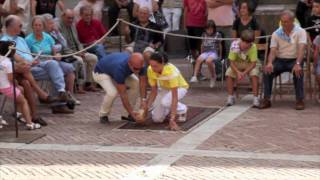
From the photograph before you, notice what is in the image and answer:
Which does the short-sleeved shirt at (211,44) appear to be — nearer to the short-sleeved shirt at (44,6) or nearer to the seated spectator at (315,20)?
the seated spectator at (315,20)

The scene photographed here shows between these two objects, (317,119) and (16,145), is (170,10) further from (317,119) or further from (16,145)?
(16,145)

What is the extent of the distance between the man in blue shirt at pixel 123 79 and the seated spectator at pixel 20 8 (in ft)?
10.9

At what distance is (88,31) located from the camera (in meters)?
12.7

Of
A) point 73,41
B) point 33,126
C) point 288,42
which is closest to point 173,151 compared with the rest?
point 33,126

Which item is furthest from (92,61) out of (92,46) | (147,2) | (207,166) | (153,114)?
(207,166)

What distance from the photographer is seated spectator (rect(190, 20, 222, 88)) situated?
12.3 m

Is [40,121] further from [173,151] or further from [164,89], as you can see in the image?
[173,151]

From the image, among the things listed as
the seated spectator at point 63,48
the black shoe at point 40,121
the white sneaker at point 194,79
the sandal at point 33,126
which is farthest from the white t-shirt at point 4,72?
the white sneaker at point 194,79

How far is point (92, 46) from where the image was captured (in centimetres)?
1188

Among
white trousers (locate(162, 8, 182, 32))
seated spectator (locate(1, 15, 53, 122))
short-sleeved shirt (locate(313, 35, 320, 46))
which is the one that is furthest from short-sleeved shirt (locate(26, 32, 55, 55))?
white trousers (locate(162, 8, 182, 32))

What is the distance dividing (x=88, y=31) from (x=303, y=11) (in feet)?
12.6

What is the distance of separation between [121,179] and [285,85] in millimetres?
5572

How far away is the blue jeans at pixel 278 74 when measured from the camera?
34.8 feet

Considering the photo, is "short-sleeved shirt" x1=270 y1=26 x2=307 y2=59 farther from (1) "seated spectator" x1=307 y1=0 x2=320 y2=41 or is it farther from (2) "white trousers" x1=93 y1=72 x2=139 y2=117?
(2) "white trousers" x1=93 y1=72 x2=139 y2=117
